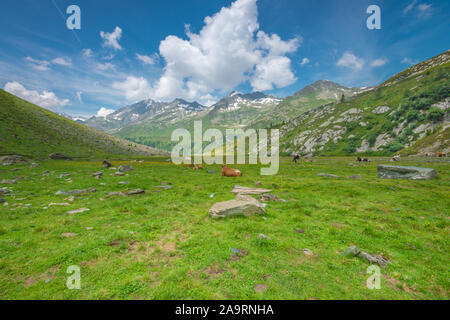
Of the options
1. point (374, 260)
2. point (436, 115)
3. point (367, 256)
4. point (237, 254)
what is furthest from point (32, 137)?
point (436, 115)

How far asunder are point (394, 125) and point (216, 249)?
414 feet

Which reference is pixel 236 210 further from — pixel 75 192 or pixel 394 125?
pixel 394 125

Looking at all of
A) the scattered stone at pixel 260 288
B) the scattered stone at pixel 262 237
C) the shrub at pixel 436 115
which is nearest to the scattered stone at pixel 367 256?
the scattered stone at pixel 262 237

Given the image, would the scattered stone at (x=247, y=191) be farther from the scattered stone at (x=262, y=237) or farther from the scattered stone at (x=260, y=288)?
the scattered stone at (x=260, y=288)

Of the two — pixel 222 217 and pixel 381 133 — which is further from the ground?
pixel 381 133

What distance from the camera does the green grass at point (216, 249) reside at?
18.5 feet

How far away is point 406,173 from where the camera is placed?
23875 millimetres

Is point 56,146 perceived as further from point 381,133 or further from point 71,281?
point 381,133

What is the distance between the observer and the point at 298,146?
470ft

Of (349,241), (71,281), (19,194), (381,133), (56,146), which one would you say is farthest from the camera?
(381,133)

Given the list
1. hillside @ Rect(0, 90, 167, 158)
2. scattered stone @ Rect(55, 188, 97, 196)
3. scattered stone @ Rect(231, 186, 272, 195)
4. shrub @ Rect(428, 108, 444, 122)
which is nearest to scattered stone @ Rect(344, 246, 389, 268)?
scattered stone @ Rect(231, 186, 272, 195)

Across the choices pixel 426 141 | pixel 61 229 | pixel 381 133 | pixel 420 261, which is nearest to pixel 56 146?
pixel 61 229
